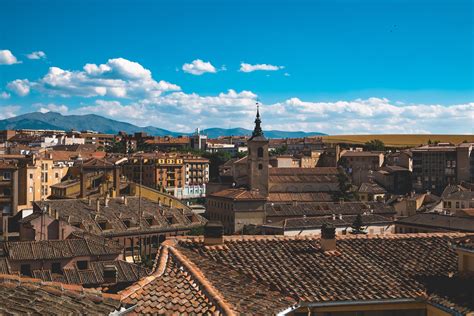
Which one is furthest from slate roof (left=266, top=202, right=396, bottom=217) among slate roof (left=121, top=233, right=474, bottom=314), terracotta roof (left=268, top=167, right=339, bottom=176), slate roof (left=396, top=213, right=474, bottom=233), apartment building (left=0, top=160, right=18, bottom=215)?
slate roof (left=121, top=233, right=474, bottom=314)

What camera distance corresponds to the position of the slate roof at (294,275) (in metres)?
8.44

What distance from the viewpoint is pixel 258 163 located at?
3327 inches

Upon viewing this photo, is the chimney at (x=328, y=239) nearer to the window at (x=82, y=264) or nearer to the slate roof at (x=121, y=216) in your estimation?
the window at (x=82, y=264)

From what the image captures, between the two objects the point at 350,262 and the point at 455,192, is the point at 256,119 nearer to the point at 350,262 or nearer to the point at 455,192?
the point at 455,192

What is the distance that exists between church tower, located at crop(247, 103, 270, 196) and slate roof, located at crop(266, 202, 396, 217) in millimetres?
11797

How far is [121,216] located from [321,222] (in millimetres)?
20898

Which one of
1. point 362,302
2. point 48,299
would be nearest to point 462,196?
point 362,302

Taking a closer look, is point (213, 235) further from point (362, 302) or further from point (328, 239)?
point (362, 302)

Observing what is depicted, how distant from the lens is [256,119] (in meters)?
86.4

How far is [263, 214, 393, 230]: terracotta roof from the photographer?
54906mm

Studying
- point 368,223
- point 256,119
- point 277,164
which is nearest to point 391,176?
point 277,164

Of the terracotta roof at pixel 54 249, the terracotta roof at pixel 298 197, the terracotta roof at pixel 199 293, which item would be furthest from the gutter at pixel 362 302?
the terracotta roof at pixel 298 197

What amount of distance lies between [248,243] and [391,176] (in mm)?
95991

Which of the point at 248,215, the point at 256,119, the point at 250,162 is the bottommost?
the point at 248,215
